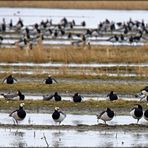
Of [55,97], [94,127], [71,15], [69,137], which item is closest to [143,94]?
[55,97]

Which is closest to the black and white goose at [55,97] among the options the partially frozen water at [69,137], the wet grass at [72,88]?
the wet grass at [72,88]

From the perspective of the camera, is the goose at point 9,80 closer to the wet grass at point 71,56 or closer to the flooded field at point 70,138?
the wet grass at point 71,56

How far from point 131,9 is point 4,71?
48.2 m

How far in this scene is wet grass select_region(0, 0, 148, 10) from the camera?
248ft

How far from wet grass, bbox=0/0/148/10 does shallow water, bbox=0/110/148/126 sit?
186 ft

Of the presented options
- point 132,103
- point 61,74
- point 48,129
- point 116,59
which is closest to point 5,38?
point 116,59

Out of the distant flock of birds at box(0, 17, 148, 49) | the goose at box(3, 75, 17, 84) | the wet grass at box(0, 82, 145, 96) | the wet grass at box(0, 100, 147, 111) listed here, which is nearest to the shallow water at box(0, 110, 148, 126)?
the wet grass at box(0, 100, 147, 111)

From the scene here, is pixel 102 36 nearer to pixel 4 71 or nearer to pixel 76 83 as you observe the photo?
pixel 4 71

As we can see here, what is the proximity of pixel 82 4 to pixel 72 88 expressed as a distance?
57.3 m

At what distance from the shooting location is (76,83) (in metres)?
24.7

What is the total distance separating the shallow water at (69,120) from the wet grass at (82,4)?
56.7m

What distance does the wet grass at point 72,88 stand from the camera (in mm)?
22953

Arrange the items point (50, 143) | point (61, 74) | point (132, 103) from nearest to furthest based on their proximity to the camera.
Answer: point (50, 143), point (132, 103), point (61, 74)

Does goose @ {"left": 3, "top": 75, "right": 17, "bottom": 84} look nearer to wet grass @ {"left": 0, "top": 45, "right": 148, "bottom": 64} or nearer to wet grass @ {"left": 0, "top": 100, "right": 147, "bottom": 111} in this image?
wet grass @ {"left": 0, "top": 100, "right": 147, "bottom": 111}
